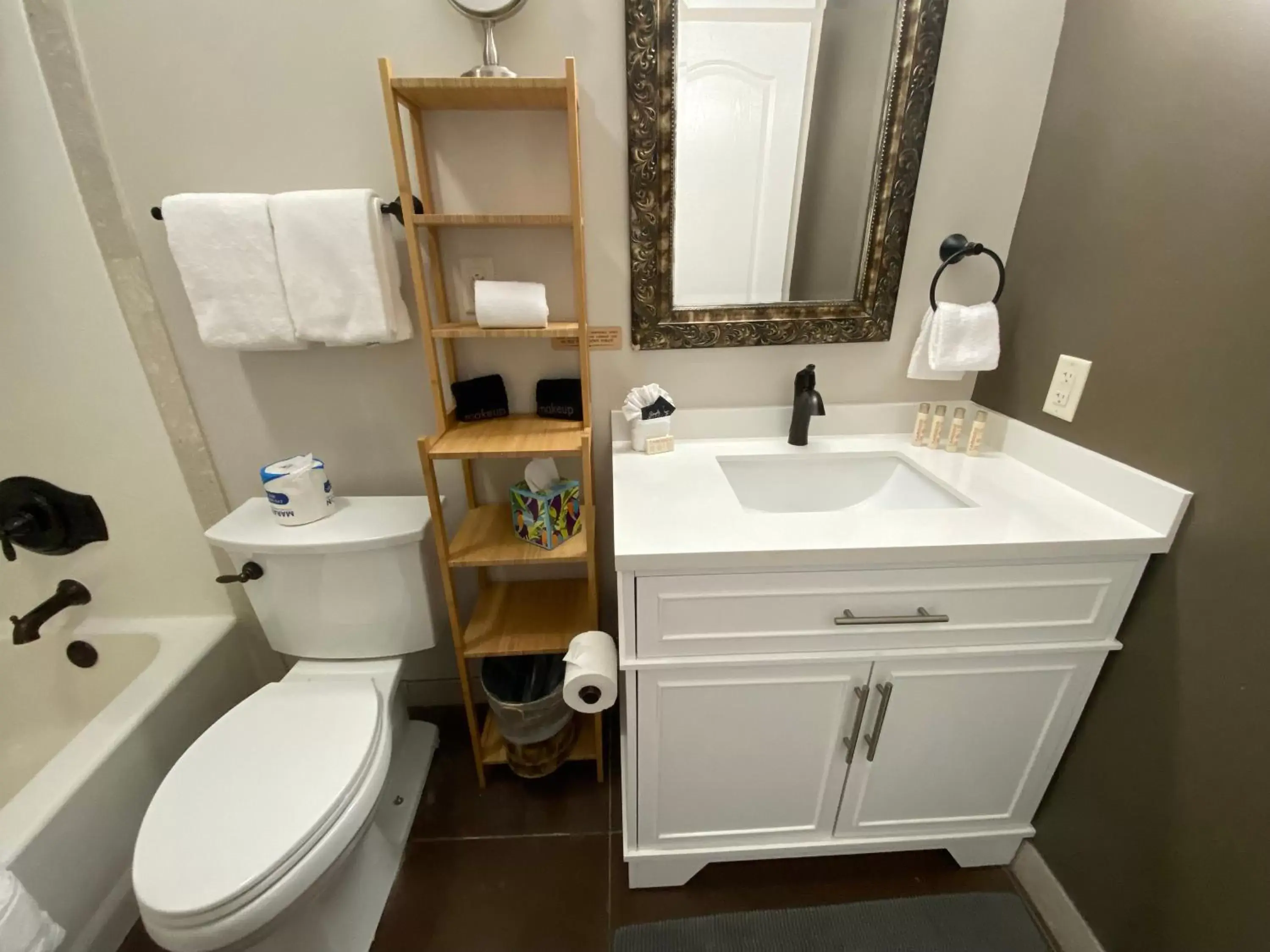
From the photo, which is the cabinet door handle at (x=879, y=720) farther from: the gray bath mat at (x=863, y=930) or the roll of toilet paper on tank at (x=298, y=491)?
the roll of toilet paper on tank at (x=298, y=491)

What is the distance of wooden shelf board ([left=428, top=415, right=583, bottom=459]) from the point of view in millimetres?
1049

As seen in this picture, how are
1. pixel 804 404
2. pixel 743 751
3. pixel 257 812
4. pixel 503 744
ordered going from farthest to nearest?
pixel 503 744, pixel 804 404, pixel 743 751, pixel 257 812

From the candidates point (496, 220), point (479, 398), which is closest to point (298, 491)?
point (479, 398)

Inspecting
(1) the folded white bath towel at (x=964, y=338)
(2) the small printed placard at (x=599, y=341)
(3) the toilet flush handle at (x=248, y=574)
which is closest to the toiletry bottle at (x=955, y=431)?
(1) the folded white bath towel at (x=964, y=338)

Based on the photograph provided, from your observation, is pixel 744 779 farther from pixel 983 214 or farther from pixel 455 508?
pixel 983 214

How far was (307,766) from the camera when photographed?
0.94 m

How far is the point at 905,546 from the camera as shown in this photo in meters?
0.83

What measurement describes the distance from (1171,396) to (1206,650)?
41 cm

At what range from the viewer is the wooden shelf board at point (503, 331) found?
3.31 ft

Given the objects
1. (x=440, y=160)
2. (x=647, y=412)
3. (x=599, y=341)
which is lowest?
(x=647, y=412)

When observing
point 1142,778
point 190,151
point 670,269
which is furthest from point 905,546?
point 190,151

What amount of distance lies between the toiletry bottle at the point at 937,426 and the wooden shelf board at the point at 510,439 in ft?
2.76

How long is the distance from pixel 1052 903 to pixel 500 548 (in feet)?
4.59

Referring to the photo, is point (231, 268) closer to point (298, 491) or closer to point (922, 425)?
point (298, 491)
